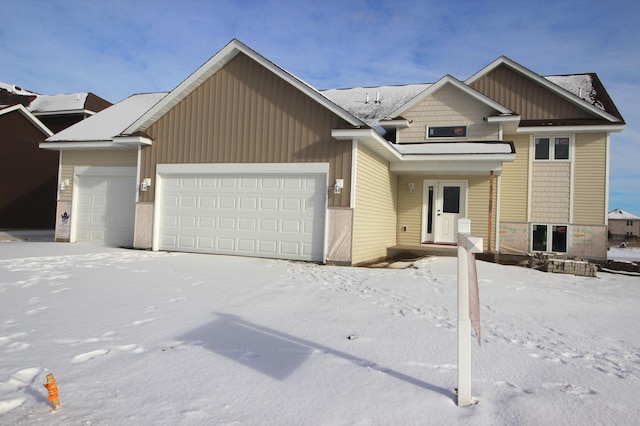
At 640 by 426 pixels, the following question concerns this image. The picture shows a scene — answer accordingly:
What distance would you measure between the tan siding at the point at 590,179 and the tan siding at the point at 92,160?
13.7 metres

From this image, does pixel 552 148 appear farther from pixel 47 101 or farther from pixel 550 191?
pixel 47 101

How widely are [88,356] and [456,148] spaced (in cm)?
1057

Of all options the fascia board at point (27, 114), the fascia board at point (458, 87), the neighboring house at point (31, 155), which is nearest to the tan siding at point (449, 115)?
the fascia board at point (458, 87)

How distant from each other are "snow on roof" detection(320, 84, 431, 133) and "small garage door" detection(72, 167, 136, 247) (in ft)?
24.9

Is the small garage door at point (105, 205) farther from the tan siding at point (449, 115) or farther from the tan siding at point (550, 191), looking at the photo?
the tan siding at point (550, 191)

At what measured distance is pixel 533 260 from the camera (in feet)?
33.2

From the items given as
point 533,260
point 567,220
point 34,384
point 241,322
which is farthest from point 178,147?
point 567,220

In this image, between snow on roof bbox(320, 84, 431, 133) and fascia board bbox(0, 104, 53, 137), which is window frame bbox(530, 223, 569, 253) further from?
fascia board bbox(0, 104, 53, 137)

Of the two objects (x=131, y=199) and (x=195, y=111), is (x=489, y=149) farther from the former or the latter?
(x=131, y=199)

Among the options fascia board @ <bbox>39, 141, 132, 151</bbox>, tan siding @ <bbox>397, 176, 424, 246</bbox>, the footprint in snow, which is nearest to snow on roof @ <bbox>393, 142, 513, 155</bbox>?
tan siding @ <bbox>397, 176, 424, 246</bbox>

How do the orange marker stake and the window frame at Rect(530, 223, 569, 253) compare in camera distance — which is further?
the window frame at Rect(530, 223, 569, 253)

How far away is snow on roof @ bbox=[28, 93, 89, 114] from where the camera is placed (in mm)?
21402

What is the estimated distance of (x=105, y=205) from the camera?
12.7 metres

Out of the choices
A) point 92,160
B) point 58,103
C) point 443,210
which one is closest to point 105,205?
point 92,160
